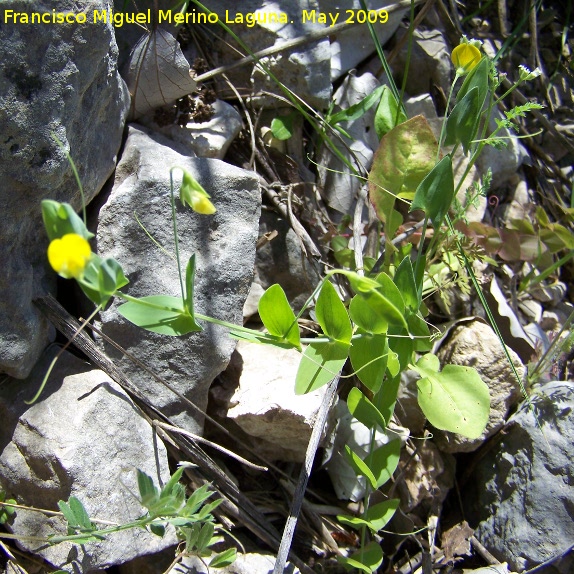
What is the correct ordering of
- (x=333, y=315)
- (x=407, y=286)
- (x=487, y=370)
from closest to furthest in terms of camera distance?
(x=333, y=315), (x=407, y=286), (x=487, y=370)

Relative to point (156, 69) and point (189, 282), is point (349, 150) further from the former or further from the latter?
point (189, 282)

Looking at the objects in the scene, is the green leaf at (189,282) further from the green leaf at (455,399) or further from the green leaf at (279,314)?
the green leaf at (455,399)

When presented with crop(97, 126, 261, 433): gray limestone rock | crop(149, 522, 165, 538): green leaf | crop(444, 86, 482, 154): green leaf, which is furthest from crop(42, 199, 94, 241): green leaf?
crop(444, 86, 482, 154): green leaf

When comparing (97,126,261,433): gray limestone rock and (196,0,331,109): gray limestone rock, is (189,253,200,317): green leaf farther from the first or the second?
(196,0,331,109): gray limestone rock

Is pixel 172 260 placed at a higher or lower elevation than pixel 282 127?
lower

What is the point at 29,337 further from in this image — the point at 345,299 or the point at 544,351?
the point at 544,351

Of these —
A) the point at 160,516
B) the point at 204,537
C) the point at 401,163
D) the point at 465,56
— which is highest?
the point at 465,56

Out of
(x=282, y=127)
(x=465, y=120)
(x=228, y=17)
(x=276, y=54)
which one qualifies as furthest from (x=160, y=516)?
(x=228, y=17)

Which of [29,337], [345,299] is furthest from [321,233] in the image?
[29,337]
